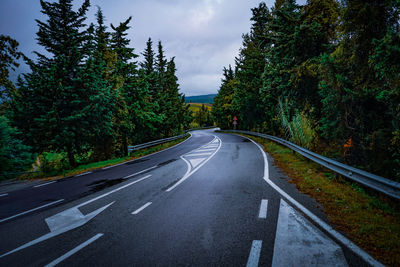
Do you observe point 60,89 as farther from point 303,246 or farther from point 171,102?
point 171,102

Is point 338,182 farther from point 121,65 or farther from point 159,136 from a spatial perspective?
point 159,136

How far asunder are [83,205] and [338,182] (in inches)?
326

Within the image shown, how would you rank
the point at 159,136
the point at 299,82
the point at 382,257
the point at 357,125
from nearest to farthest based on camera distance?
the point at 382,257 → the point at 357,125 → the point at 299,82 → the point at 159,136

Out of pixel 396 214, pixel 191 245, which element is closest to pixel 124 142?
pixel 191 245

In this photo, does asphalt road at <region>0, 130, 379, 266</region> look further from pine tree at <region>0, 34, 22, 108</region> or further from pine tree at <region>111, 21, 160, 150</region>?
pine tree at <region>111, 21, 160, 150</region>

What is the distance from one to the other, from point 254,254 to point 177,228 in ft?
5.55

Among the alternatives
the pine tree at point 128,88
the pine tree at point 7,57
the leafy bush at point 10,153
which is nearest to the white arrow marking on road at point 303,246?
the pine tree at point 7,57

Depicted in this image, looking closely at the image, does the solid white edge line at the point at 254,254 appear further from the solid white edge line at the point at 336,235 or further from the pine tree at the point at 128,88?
the pine tree at the point at 128,88

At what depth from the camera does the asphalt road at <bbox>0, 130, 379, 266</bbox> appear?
3023mm

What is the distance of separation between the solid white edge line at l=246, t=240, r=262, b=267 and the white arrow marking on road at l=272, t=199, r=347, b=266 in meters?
0.24

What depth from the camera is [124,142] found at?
20.7m

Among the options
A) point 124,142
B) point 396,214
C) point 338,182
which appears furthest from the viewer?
point 124,142

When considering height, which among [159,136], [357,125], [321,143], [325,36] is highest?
[325,36]

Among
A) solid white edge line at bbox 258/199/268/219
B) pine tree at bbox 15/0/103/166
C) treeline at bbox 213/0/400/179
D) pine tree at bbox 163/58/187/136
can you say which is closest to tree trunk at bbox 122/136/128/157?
pine tree at bbox 15/0/103/166
